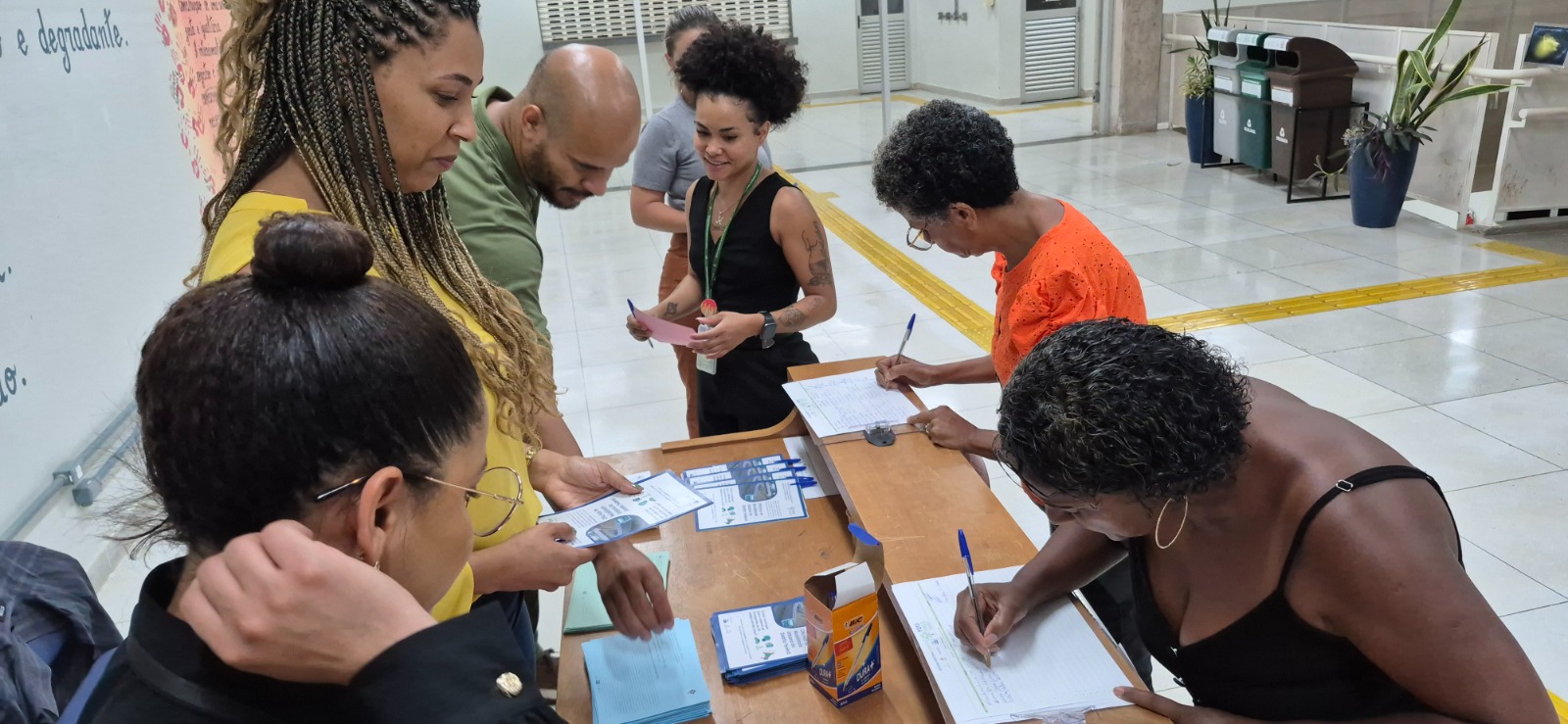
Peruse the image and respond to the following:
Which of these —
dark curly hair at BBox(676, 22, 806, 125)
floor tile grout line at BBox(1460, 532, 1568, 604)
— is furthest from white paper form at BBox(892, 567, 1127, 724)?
floor tile grout line at BBox(1460, 532, 1568, 604)

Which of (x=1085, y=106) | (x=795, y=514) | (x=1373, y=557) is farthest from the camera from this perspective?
(x=1085, y=106)

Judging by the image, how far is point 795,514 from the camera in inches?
82.7

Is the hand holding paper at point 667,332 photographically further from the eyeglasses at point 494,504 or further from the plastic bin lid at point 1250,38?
the plastic bin lid at point 1250,38

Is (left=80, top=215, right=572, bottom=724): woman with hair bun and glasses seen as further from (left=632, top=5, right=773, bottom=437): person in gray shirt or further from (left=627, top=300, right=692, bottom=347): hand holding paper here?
(left=632, top=5, right=773, bottom=437): person in gray shirt

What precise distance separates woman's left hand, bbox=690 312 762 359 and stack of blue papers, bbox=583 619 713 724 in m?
0.96

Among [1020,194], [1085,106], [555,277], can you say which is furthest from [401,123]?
[1085,106]

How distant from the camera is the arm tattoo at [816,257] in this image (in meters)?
2.61

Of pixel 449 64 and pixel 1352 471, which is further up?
pixel 449 64

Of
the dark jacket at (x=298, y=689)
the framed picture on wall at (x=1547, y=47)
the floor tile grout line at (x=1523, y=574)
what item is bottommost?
the floor tile grout line at (x=1523, y=574)

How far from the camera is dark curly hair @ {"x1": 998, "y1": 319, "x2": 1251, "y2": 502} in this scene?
1239mm

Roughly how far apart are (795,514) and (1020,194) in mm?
857

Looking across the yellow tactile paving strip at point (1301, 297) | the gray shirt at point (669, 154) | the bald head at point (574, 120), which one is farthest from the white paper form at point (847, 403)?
the yellow tactile paving strip at point (1301, 297)

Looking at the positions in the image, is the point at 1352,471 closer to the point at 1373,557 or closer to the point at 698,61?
the point at 1373,557

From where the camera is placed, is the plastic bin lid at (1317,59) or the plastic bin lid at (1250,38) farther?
the plastic bin lid at (1250,38)
